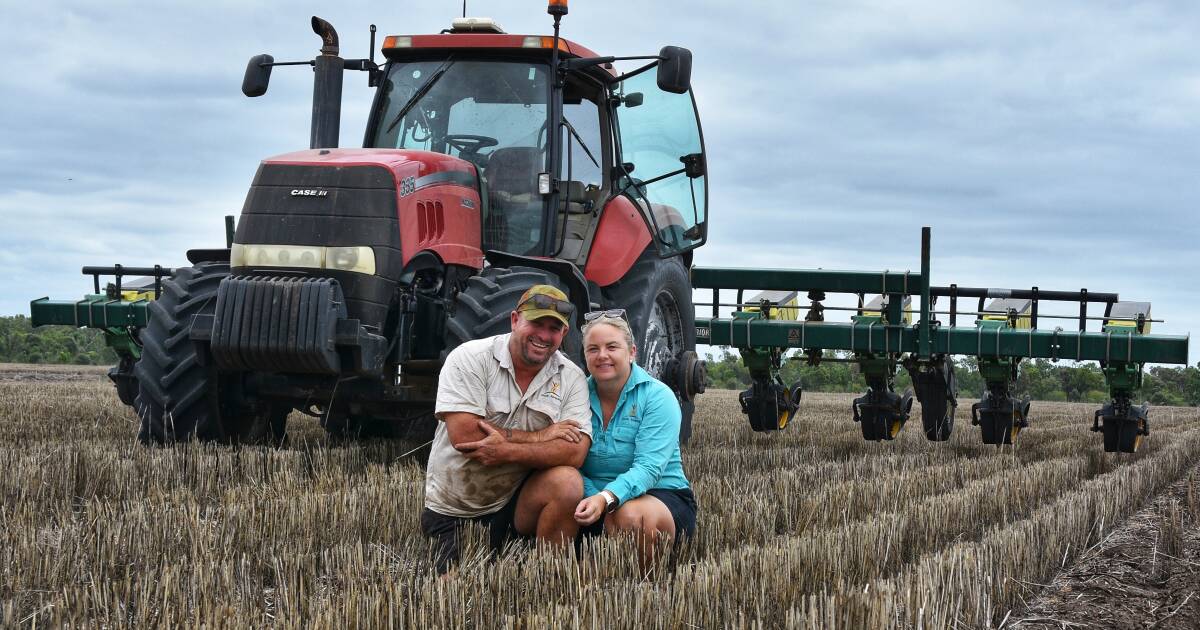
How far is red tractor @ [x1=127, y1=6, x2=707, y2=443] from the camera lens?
598 centimetres

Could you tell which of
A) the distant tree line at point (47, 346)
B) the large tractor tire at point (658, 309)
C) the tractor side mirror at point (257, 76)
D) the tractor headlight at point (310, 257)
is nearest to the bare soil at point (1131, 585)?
the large tractor tire at point (658, 309)

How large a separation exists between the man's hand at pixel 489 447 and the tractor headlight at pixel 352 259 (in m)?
2.28

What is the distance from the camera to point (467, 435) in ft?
12.9

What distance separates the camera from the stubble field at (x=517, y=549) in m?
3.11

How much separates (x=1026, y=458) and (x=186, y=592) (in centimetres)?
702

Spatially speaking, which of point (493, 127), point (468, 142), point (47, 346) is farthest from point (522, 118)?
point (47, 346)

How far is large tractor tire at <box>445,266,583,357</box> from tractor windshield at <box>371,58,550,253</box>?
0.56 m

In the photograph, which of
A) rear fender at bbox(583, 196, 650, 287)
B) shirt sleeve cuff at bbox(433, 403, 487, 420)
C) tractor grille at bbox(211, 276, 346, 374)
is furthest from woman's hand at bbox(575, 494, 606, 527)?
rear fender at bbox(583, 196, 650, 287)

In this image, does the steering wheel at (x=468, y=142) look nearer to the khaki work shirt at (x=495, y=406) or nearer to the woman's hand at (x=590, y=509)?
the khaki work shirt at (x=495, y=406)

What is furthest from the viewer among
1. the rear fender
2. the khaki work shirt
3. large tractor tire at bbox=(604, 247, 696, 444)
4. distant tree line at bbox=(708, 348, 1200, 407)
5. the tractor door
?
distant tree line at bbox=(708, 348, 1200, 407)

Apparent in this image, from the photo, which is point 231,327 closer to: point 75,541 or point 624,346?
point 75,541

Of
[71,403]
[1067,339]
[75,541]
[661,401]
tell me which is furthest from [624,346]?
[71,403]

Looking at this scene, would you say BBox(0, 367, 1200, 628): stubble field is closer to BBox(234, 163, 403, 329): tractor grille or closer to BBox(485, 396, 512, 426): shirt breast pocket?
BBox(485, 396, 512, 426): shirt breast pocket

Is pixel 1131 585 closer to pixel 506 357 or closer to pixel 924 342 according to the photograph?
pixel 506 357
